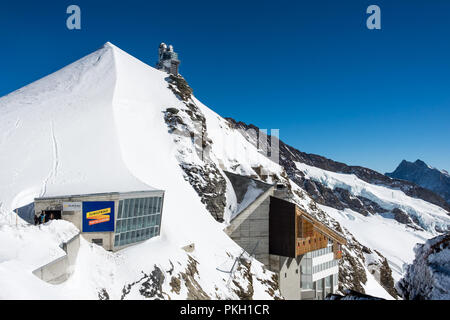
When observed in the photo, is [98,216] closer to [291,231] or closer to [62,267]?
[62,267]

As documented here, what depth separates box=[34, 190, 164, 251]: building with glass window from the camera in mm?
24203

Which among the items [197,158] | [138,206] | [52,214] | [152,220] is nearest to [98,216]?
[52,214]

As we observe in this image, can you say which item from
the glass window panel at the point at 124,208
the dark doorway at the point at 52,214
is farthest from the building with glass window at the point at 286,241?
the dark doorway at the point at 52,214

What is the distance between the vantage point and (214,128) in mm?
70688

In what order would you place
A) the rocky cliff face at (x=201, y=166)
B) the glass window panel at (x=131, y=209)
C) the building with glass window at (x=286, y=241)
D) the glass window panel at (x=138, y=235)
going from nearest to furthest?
the glass window panel at (x=131, y=209)
the glass window panel at (x=138, y=235)
the building with glass window at (x=286, y=241)
the rocky cliff face at (x=201, y=166)

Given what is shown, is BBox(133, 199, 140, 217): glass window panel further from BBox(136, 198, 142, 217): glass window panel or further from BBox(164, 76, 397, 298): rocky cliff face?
BBox(164, 76, 397, 298): rocky cliff face

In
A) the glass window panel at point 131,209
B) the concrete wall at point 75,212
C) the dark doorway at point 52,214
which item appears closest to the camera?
the dark doorway at point 52,214

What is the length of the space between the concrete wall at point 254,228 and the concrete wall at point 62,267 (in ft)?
84.7

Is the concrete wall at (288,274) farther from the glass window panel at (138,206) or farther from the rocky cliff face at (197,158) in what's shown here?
the glass window panel at (138,206)

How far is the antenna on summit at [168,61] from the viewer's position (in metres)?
84.6

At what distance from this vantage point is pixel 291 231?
43688mm

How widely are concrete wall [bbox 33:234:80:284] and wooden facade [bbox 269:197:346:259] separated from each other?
29.5 meters
